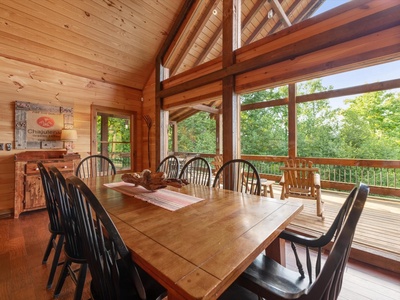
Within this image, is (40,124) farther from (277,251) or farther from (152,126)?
(277,251)

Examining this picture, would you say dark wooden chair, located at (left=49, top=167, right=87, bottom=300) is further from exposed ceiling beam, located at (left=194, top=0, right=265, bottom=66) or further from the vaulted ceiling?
exposed ceiling beam, located at (left=194, top=0, right=265, bottom=66)

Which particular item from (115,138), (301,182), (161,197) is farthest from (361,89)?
(115,138)

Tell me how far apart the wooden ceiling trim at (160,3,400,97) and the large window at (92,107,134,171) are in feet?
8.95

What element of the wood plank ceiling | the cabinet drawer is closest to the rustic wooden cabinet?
the cabinet drawer

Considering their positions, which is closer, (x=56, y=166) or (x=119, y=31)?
(x=56, y=166)

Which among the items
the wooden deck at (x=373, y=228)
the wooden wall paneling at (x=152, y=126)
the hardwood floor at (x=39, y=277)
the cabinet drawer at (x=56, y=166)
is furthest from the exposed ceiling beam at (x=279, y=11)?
the cabinet drawer at (x=56, y=166)

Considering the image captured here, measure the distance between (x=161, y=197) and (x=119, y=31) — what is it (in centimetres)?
355

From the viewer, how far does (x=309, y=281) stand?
1.02 meters

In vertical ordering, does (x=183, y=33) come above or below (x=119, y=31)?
above

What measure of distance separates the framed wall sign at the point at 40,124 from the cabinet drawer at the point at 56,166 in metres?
0.53

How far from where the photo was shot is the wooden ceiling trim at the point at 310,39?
6.33 feet

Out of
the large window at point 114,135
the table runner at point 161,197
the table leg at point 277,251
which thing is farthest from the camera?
the large window at point 114,135

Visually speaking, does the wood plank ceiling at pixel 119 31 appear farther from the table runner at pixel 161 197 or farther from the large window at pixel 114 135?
the table runner at pixel 161 197

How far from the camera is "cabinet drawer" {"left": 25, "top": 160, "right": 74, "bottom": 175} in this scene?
3.27m
